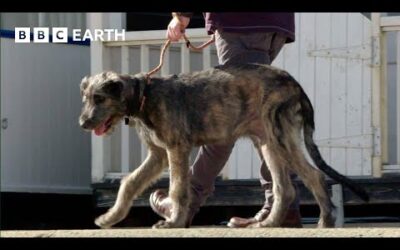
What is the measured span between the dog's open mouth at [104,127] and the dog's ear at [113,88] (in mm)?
163

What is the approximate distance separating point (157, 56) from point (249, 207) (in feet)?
5.34

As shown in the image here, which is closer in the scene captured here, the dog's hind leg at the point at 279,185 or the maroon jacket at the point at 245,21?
the dog's hind leg at the point at 279,185

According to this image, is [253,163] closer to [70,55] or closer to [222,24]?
[70,55]

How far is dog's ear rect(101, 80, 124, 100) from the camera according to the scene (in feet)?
27.3

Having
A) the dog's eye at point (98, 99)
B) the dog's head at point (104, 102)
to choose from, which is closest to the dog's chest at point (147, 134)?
the dog's head at point (104, 102)

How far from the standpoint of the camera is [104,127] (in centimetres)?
841

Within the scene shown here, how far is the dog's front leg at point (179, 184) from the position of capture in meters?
8.26

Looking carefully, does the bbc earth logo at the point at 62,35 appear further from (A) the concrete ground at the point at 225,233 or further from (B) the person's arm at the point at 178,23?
(A) the concrete ground at the point at 225,233

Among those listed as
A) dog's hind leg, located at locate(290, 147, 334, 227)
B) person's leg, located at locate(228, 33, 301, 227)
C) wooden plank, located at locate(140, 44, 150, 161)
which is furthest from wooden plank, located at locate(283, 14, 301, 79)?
dog's hind leg, located at locate(290, 147, 334, 227)

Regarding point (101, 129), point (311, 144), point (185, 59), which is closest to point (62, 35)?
point (185, 59)

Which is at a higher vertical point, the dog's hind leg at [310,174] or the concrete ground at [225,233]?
the dog's hind leg at [310,174]

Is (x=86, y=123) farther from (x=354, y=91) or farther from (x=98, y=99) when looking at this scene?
(x=354, y=91)

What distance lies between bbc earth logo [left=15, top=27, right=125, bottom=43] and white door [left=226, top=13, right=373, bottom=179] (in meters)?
1.65

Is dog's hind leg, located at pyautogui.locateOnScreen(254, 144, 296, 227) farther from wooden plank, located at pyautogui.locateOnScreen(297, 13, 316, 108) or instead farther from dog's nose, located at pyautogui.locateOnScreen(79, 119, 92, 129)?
wooden plank, located at pyautogui.locateOnScreen(297, 13, 316, 108)
